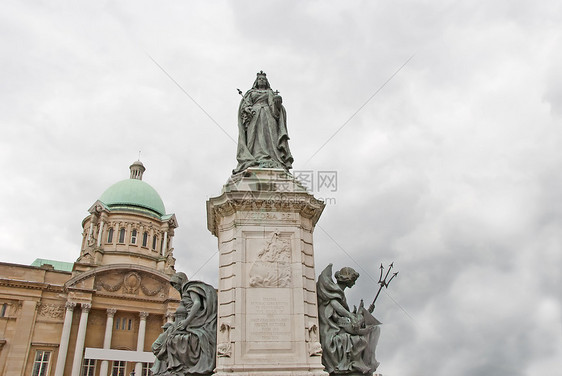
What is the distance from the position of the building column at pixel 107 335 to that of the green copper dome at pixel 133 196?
19268 mm

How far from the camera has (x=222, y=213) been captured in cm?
977

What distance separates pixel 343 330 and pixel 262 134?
5.12 metres

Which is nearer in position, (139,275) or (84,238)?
(139,275)

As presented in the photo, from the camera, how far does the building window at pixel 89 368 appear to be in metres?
49.3

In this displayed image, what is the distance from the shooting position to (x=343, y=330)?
921 cm

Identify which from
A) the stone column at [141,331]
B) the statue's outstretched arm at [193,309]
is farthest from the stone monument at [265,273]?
the stone column at [141,331]

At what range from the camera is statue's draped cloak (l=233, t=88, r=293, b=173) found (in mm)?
11039

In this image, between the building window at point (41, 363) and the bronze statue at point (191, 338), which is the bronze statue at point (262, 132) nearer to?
the bronze statue at point (191, 338)

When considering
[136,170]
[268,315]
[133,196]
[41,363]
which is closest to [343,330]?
[268,315]

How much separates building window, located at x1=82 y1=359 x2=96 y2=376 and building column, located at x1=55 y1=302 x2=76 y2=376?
2.81 m

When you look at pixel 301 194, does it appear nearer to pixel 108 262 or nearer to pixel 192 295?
pixel 192 295

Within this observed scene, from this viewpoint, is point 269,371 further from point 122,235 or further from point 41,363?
point 122,235

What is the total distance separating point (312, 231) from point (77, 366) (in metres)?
47.1

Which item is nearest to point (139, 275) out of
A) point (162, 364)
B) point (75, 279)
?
point (75, 279)
